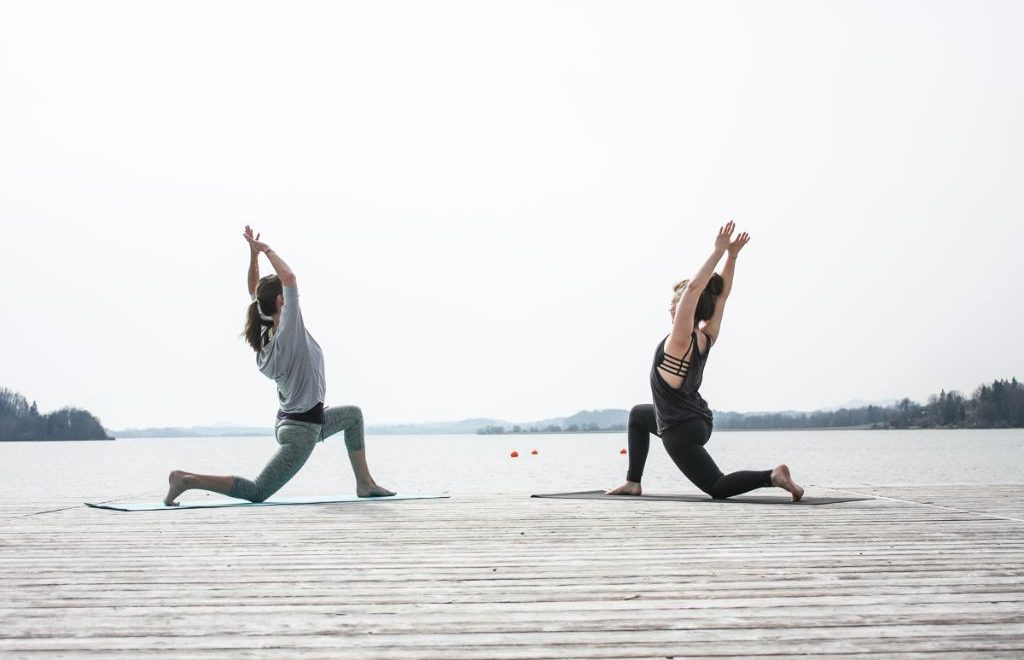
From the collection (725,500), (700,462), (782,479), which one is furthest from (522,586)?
(725,500)

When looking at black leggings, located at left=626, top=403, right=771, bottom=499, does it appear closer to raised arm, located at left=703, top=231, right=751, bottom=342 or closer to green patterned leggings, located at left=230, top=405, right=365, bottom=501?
raised arm, located at left=703, top=231, right=751, bottom=342

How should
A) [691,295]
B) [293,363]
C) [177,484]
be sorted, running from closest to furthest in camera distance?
[691,295], [177,484], [293,363]

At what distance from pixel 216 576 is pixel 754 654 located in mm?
2224

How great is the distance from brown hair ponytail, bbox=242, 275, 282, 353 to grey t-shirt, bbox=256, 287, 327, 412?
97 millimetres

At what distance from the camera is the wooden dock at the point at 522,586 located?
2666 millimetres

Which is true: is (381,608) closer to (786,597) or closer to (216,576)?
(216,576)

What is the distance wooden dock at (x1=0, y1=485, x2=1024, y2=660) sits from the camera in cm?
267

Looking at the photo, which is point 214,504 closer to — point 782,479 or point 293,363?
point 293,363

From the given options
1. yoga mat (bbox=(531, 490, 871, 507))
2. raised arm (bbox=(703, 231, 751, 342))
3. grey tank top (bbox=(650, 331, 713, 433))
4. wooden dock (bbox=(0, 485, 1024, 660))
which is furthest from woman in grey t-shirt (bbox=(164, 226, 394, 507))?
raised arm (bbox=(703, 231, 751, 342))

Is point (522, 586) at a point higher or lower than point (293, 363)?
lower

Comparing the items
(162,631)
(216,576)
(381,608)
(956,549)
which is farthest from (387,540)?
(956,549)

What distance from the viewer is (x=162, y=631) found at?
2.86 meters

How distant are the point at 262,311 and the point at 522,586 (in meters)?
4.70

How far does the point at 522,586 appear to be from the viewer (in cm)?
348
